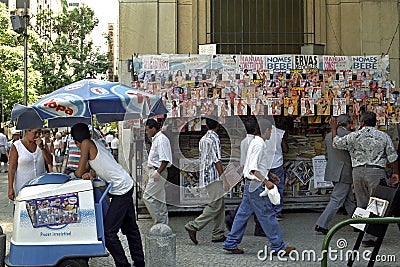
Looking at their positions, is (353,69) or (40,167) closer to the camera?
(40,167)

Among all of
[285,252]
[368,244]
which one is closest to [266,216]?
[285,252]

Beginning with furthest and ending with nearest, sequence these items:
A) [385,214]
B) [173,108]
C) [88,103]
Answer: [173,108]
[385,214]
[88,103]

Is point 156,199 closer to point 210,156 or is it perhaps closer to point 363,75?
point 210,156

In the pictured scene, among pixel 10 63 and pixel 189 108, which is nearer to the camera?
pixel 189 108

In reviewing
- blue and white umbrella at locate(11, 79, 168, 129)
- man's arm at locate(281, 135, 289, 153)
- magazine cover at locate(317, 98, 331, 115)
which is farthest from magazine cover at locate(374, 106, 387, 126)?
blue and white umbrella at locate(11, 79, 168, 129)

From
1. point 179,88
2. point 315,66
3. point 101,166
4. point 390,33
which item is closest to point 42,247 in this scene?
point 101,166

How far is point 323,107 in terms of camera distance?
1024cm

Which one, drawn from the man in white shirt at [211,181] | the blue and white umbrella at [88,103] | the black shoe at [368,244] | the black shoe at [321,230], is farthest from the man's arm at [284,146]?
the blue and white umbrella at [88,103]

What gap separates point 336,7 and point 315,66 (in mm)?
3235

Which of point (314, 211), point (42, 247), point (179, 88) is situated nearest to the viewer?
point (42, 247)

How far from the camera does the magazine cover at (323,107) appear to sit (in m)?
10.2

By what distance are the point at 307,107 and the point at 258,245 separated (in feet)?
9.78

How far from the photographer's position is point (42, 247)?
609 centimetres

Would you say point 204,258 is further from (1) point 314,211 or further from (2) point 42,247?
(1) point 314,211
